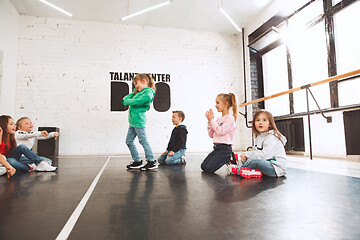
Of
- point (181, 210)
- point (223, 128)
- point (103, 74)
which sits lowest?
point (181, 210)

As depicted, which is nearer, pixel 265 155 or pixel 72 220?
pixel 72 220

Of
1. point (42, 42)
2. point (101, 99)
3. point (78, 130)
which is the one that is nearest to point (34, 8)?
point (42, 42)

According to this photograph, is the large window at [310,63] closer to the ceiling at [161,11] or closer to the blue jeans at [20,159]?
the ceiling at [161,11]

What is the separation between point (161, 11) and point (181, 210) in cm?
461

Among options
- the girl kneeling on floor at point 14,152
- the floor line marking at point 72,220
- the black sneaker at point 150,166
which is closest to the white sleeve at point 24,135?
the girl kneeling on floor at point 14,152

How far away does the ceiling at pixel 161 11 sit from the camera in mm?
4469

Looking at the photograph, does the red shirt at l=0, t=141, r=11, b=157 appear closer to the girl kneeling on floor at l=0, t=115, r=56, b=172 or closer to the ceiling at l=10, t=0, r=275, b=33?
the girl kneeling on floor at l=0, t=115, r=56, b=172

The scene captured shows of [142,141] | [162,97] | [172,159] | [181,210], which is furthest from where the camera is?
[162,97]

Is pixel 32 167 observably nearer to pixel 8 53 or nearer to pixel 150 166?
pixel 150 166

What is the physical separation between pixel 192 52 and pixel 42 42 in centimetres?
315

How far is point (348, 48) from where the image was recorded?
3350 mm

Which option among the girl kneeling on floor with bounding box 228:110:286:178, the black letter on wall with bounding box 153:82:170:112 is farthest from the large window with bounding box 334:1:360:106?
the black letter on wall with bounding box 153:82:170:112

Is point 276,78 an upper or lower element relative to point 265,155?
upper

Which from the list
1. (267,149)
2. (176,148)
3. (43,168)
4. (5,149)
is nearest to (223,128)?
(267,149)
